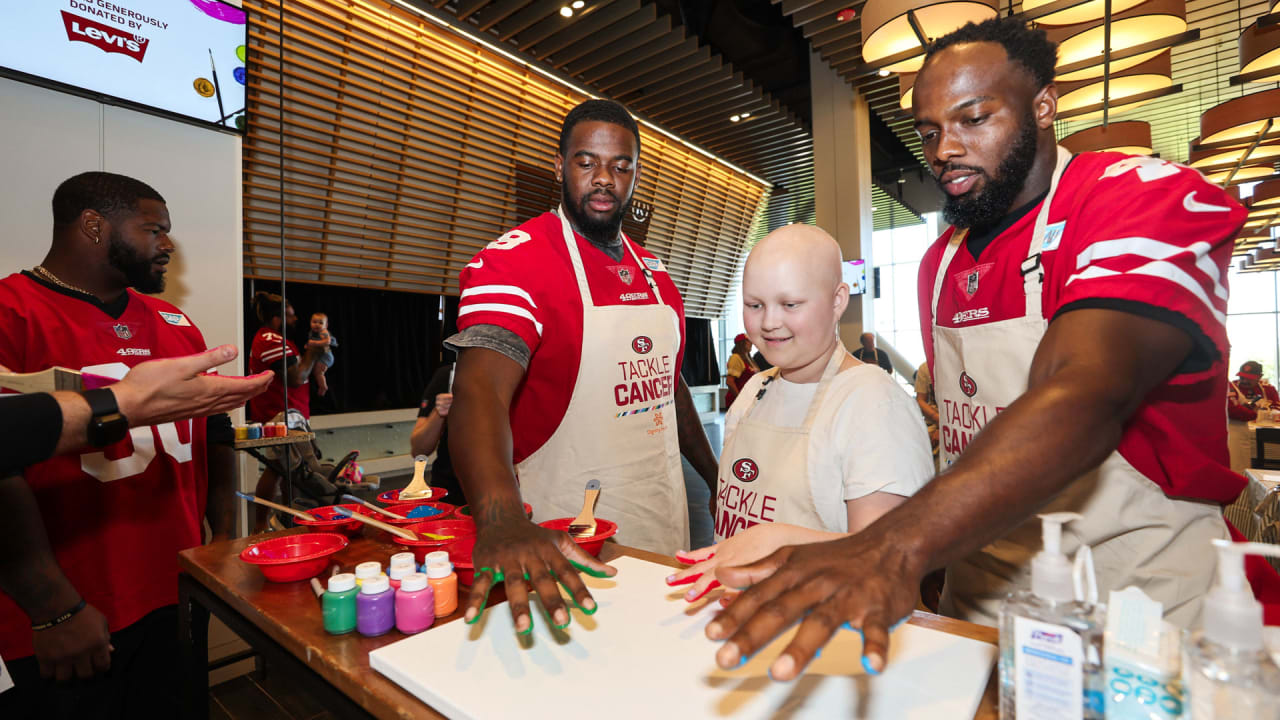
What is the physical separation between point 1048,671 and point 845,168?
8348 millimetres

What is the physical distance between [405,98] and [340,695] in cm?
635

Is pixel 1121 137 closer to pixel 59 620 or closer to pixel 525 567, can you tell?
pixel 525 567

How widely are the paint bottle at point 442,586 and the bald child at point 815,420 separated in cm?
50

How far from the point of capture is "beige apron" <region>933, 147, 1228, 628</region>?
3.54 ft

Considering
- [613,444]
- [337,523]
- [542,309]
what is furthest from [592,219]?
[337,523]

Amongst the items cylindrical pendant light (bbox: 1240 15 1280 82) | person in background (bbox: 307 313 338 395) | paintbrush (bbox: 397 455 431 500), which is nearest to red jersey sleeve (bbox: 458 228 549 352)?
paintbrush (bbox: 397 455 431 500)

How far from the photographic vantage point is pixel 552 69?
704 cm

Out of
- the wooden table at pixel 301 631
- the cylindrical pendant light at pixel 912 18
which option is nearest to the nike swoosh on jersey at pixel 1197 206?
the wooden table at pixel 301 631

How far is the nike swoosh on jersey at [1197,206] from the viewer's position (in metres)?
0.91

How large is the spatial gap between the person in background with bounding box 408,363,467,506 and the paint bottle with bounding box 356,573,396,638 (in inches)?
66.8

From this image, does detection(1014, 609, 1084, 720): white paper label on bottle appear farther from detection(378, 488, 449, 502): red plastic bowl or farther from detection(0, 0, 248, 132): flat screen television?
detection(0, 0, 248, 132): flat screen television

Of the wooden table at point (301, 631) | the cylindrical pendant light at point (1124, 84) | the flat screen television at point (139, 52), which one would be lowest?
the wooden table at point (301, 631)

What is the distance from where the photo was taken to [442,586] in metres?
1.07

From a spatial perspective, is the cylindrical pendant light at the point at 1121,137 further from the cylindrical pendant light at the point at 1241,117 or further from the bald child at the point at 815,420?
the bald child at the point at 815,420
